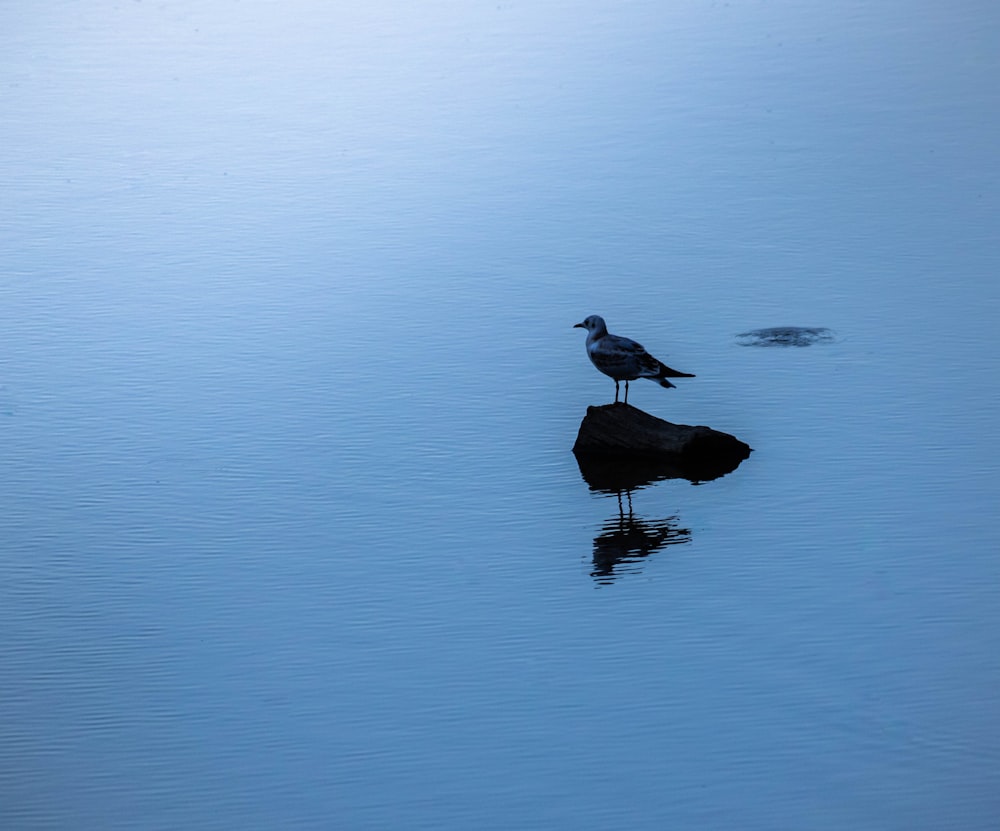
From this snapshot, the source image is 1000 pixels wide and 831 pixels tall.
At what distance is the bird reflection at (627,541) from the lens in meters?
9.91

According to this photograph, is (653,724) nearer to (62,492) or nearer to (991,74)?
(62,492)

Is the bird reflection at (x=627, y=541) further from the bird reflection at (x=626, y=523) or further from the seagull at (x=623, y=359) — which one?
the seagull at (x=623, y=359)

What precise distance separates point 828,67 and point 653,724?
15.3m

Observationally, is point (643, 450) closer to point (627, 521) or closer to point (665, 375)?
point (665, 375)

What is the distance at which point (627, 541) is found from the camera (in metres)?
10.3

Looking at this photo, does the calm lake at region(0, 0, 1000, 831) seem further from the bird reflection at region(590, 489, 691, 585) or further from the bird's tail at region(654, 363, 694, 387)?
the bird's tail at region(654, 363, 694, 387)

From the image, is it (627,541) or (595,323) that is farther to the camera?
(595,323)

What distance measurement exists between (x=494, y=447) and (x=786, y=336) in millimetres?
2928

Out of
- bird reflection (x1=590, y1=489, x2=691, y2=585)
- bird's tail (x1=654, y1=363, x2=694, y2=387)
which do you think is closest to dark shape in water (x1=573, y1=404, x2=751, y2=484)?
bird's tail (x1=654, y1=363, x2=694, y2=387)

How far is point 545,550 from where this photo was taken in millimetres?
10109

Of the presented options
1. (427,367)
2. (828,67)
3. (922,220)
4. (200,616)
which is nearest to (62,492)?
(200,616)

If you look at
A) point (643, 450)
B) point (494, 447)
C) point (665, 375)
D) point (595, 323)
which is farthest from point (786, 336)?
point (494, 447)

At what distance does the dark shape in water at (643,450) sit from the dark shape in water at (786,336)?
1955mm

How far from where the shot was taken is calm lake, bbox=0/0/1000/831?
779 cm
